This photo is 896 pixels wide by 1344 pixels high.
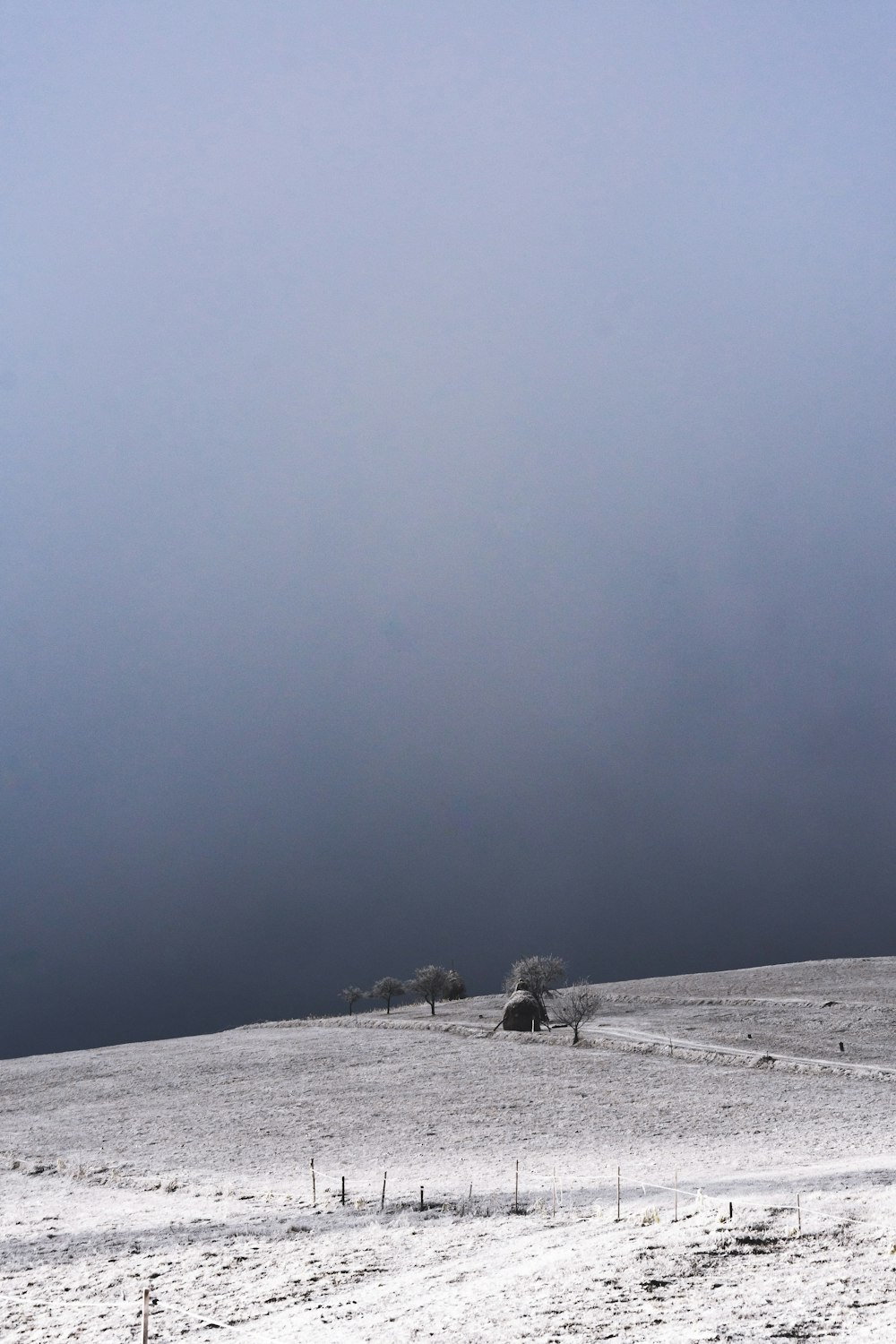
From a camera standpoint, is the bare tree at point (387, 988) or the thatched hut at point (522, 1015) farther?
the bare tree at point (387, 988)

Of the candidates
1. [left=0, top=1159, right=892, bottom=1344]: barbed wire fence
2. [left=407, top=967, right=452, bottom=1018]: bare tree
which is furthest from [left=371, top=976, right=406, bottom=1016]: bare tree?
[left=0, top=1159, right=892, bottom=1344]: barbed wire fence

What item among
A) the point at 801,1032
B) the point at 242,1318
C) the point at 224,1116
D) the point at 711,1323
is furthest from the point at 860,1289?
the point at 801,1032

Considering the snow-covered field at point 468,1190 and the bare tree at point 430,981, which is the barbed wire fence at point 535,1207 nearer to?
the snow-covered field at point 468,1190

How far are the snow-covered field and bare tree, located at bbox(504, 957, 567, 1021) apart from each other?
Result: 1476cm

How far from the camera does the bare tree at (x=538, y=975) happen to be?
79000 mm

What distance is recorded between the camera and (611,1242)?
63.4ft

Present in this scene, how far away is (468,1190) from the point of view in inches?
1038

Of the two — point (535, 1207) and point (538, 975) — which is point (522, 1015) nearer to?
point (538, 975)

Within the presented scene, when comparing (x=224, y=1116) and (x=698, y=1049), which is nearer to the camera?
(x=224, y=1116)

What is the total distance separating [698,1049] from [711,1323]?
146 feet

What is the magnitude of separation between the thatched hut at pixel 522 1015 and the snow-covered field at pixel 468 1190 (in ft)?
14.7

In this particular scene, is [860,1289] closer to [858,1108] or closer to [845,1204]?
[845,1204]

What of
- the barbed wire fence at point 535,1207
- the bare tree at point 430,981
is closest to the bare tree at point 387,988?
the bare tree at point 430,981

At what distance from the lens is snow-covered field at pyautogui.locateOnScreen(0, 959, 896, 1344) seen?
16.1 meters
